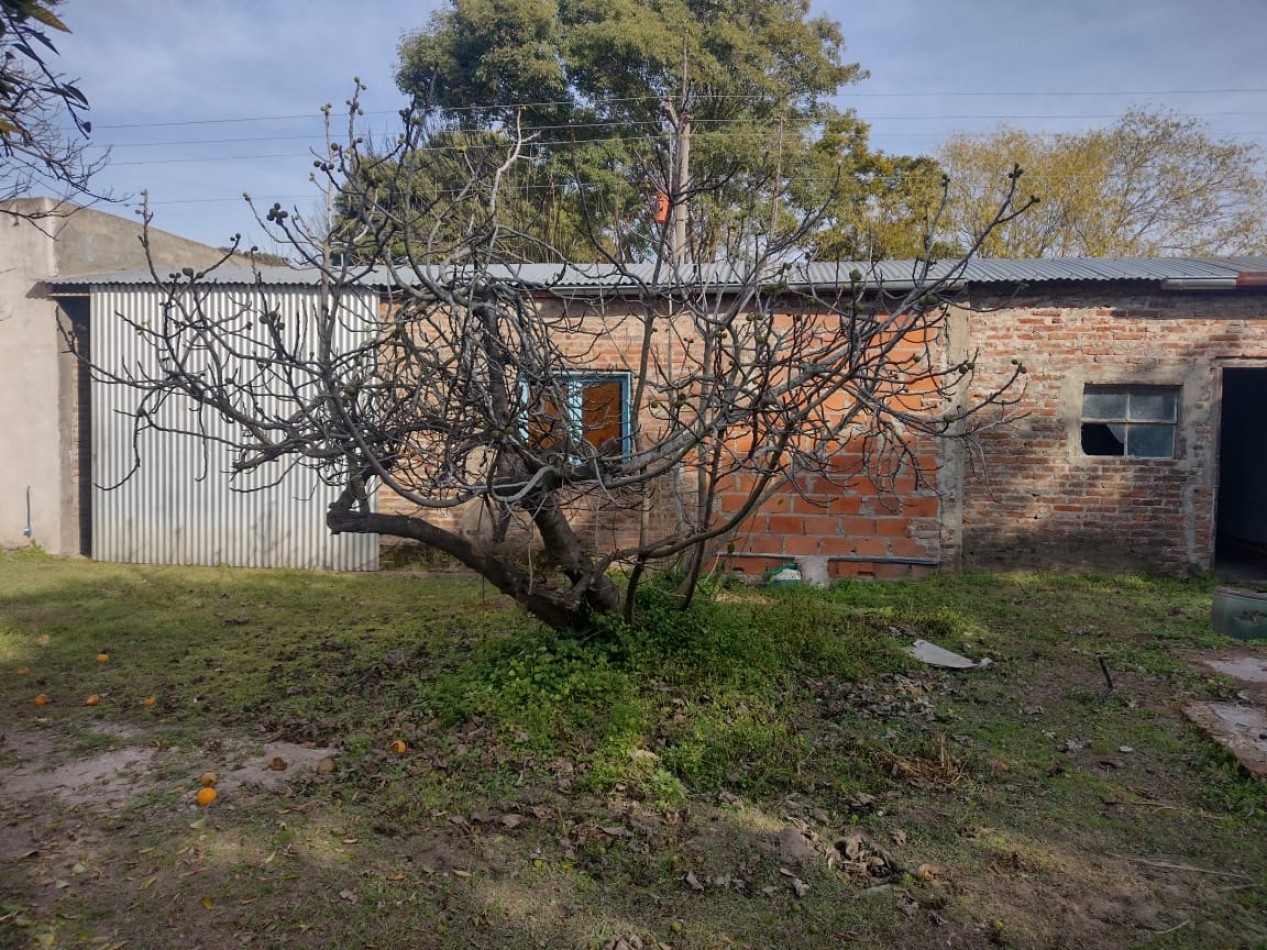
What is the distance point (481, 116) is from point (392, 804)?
1744 cm

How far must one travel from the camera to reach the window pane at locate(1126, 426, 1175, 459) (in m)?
8.85

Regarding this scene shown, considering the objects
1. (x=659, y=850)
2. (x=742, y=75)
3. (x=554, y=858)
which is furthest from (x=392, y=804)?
(x=742, y=75)

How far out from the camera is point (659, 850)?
10.6ft

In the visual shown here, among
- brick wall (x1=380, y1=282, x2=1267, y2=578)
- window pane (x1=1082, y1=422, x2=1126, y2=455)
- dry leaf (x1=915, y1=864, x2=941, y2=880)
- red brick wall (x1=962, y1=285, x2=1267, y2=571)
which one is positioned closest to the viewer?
dry leaf (x1=915, y1=864, x2=941, y2=880)

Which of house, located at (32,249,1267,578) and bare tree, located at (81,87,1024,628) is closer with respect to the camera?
bare tree, located at (81,87,1024,628)

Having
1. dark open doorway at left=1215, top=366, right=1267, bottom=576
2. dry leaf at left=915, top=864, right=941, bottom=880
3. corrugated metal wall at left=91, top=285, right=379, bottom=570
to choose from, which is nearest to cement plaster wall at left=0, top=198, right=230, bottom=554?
corrugated metal wall at left=91, top=285, right=379, bottom=570

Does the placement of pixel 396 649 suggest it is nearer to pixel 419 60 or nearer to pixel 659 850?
pixel 659 850

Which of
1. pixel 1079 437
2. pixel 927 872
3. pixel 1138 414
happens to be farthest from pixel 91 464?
pixel 1138 414

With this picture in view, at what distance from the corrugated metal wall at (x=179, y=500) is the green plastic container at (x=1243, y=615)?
789cm

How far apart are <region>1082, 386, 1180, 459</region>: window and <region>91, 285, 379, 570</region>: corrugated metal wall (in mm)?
7877

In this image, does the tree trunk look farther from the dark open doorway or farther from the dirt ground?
the dark open doorway

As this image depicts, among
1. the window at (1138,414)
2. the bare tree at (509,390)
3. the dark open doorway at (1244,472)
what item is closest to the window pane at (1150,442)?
the window at (1138,414)

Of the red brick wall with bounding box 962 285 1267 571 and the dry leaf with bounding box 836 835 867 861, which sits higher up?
the red brick wall with bounding box 962 285 1267 571

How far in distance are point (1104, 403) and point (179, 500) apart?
10.2m
